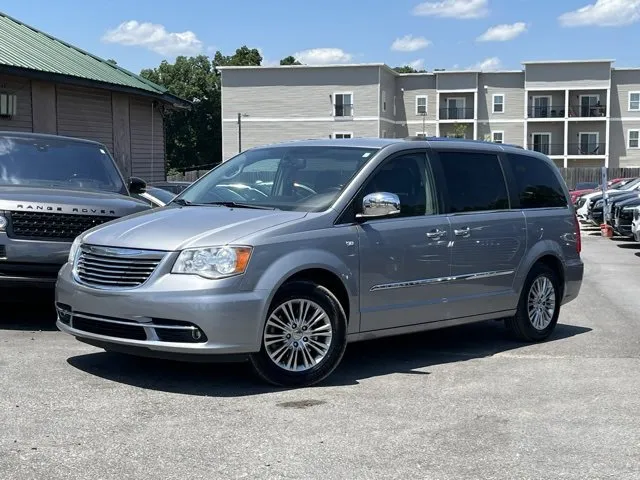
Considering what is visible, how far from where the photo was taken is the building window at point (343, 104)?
56.2 m

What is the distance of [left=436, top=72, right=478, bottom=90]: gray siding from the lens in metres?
58.5

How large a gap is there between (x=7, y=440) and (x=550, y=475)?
3045 millimetres

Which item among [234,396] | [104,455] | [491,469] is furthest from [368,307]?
[104,455]

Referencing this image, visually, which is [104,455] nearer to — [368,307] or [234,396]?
[234,396]

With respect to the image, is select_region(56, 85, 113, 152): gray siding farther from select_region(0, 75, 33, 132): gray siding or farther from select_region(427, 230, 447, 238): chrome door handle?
select_region(427, 230, 447, 238): chrome door handle

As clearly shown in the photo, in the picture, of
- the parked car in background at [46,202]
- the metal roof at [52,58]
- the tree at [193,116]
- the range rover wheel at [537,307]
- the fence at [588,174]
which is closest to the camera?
the parked car in background at [46,202]

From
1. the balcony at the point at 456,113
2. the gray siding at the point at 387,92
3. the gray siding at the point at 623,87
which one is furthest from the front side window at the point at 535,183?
the gray siding at the point at 623,87

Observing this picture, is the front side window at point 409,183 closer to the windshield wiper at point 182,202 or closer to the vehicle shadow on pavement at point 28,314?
the windshield wiper at point 182,202

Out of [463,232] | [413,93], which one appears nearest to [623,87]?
[413,93]

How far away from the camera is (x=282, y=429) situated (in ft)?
16.3

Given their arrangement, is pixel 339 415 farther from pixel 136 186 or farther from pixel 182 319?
pixel 136 186

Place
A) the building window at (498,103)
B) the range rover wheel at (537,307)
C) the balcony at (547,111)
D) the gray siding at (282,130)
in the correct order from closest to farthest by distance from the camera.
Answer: the range rover wheel at (537,307)
the gray siding at (282,130)
the balcony at (547,111)
the building window at (498,103)

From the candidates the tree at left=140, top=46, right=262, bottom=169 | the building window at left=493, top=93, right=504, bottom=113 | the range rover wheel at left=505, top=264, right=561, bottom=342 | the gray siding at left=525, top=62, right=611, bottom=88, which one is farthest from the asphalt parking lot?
the tree at left=140, top=46, right=262, bottom=169

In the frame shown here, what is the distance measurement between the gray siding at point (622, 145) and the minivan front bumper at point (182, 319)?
5827 centimetres
